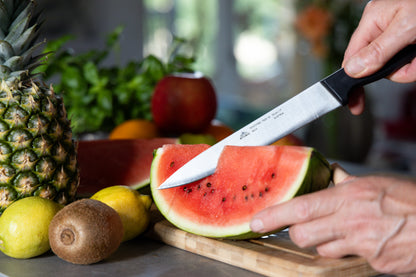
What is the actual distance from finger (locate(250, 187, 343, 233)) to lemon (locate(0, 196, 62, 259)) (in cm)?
48

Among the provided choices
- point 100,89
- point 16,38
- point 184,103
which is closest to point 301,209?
point 16,38

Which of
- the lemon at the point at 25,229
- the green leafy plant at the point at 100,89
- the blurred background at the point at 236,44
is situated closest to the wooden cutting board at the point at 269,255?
the lemon at the point at 25,229

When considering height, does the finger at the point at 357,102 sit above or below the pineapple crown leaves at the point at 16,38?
below

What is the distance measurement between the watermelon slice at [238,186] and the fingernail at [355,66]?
260 millimetres

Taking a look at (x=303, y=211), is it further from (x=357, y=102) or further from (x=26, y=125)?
(x=26, y=125)

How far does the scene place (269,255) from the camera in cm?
101

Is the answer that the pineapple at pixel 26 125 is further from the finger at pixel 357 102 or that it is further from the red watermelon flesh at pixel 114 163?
the finger at pixel 357 102

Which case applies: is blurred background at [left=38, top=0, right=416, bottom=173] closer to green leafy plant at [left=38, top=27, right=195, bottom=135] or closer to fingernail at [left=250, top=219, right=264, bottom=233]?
green leafy plant at [left=38, top=27, right=195, bottom=135]

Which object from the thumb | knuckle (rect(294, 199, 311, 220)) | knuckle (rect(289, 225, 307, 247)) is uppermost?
the thumb

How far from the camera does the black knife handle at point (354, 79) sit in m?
1.22

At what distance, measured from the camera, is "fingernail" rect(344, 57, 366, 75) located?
118 cm

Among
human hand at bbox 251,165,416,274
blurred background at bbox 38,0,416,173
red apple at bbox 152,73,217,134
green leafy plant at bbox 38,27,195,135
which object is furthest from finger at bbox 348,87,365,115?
blurred background at bbox 38,0,416,173

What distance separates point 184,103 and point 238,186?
0.83 meters

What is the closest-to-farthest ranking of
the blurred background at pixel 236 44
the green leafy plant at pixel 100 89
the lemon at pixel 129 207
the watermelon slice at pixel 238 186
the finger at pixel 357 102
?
the watermelon slice at pixel 238 186 < the lemon at pixel 129 207 < the finger at pixel 357 102 < the green leafy plant at pixel 100 89 < the blurred background at pixel 236 44
